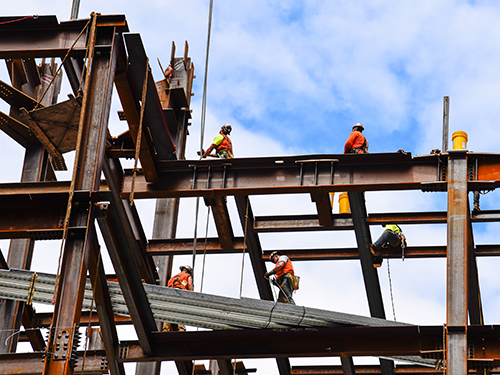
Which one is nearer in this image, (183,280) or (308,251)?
(183,280)

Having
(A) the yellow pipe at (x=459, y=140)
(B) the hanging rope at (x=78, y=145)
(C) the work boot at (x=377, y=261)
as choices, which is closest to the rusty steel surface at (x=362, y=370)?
(C) the work boot at (x=377, y=261)

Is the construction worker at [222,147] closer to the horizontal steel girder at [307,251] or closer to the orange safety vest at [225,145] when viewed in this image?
the orange safety vest at [225,145]

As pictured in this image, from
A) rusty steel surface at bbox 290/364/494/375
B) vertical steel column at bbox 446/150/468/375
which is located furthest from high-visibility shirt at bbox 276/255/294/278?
rusty steel surface at bbox 290/364/494/375

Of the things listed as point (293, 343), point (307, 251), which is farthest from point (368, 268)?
point (293, 343)

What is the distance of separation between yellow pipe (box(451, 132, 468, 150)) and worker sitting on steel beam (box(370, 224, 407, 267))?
3618mm

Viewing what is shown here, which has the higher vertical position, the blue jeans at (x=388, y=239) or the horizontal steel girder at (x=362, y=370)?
the blue jeans at (x=388, y=239)

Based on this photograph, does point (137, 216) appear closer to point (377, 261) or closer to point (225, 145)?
point (225, 145)

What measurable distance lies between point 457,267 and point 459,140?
2.66 metres

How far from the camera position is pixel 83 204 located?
1289 centimetres

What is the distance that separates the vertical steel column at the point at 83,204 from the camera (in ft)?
38.4

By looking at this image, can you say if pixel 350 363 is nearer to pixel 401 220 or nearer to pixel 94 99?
pixel 401 220

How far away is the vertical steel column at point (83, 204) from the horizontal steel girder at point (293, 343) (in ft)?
13.3

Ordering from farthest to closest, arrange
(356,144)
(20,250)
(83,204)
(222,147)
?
(20,250)
(222,147)
(356,144)
(83,204)

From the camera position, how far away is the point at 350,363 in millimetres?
20172
